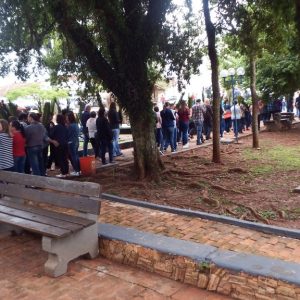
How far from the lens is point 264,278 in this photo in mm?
3465

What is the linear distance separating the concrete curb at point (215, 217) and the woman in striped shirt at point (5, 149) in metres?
1.83

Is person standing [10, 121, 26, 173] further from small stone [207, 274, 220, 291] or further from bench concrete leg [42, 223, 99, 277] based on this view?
small stone [207, 274, 220, 291]

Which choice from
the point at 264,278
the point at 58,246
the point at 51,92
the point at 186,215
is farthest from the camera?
the point at 51,92

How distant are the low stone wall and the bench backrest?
0.55 m

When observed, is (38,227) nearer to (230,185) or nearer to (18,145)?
(18,145)

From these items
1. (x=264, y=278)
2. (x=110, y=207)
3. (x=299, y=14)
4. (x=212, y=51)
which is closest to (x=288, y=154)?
(x=212, y=51)

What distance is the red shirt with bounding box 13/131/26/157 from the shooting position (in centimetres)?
784

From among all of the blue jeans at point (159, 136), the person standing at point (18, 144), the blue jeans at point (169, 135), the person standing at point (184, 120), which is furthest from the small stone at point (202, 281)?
the person standing at point (184, 120)

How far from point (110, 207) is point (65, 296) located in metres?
3.13

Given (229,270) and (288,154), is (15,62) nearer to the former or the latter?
(288,154)

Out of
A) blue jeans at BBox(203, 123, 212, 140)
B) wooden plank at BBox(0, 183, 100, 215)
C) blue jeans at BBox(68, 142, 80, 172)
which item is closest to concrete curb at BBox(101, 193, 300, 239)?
wooden plank at BBox(0, 183, 100, 215)

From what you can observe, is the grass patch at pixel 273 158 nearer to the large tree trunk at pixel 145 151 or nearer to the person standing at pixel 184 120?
the large tree trunk at pixel 145 151

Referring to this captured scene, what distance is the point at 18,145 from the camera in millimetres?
7922

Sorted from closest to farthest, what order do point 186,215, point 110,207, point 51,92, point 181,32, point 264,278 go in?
point 264,278
point 186,215
point 110,207
point 181,32
point 51,92
